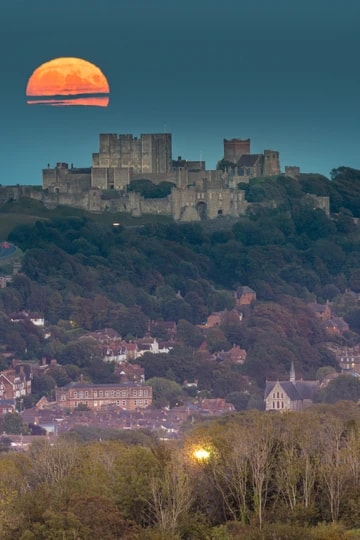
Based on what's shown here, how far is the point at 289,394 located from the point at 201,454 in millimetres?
25775

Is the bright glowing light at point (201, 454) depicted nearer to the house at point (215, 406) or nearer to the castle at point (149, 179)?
the house at point (215, 406)

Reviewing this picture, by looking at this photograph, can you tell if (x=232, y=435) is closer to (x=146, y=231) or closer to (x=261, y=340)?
(x=261, y=340)

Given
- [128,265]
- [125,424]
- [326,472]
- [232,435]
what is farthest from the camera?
[128,265]

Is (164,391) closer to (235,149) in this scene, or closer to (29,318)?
(29,318)

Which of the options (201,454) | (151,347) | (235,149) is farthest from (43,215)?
(201,454)

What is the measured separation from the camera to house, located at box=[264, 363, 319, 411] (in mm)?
63569

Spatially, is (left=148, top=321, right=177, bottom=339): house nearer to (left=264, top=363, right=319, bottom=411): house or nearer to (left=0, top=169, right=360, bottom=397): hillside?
(left=0, top=169, right=360, bottom=397): hillside

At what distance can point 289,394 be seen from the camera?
65.1 meters

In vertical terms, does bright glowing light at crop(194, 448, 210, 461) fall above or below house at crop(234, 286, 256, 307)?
below

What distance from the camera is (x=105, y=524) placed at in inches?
1369

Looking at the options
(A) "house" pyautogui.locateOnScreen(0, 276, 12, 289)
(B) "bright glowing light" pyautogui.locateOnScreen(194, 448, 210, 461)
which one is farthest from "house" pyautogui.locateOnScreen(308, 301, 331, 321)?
(B) "bright glowing light" pyautogui.locateOnScreen(194, 448, 210, 461)

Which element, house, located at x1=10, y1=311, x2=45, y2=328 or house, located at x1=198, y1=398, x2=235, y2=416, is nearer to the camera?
house, located at x1=198, y1=398, x2=235, y2=416

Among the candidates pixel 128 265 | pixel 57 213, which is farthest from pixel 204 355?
pixel 57 213

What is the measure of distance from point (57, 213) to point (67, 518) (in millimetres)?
58236
